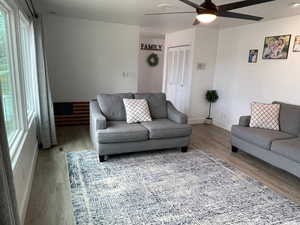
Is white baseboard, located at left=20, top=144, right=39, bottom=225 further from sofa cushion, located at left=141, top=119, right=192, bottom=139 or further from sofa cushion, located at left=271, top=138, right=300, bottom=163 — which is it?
sofa cushion, located at left=271, top=138, right=300, bottom=163

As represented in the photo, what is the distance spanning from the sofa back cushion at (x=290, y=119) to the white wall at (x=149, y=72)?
5283 millimetres

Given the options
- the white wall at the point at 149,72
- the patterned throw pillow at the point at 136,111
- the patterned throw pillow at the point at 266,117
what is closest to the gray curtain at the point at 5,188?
the patterned throw pillow at the point at 136,111

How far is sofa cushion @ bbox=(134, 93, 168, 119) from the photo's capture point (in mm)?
4008

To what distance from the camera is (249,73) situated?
4562 millimetres

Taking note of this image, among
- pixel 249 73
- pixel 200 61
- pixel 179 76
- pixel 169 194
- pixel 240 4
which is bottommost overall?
pixel 169 194

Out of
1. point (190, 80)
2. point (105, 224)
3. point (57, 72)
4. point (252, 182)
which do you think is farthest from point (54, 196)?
point (190, 80)

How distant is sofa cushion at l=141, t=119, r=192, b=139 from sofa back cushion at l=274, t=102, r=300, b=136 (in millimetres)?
1506

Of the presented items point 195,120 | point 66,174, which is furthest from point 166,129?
point 195,120

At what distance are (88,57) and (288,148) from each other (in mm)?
4218

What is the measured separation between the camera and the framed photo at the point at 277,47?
3795mm

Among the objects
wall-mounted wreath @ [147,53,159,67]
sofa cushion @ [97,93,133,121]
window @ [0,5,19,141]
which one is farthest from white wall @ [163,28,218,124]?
window @ [0,5,19,141]

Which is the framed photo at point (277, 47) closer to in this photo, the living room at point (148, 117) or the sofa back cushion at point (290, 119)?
the living room at point (148, 117)

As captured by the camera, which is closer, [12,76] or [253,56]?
[12,76]

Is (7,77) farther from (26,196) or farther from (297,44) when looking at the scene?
(297,44)
